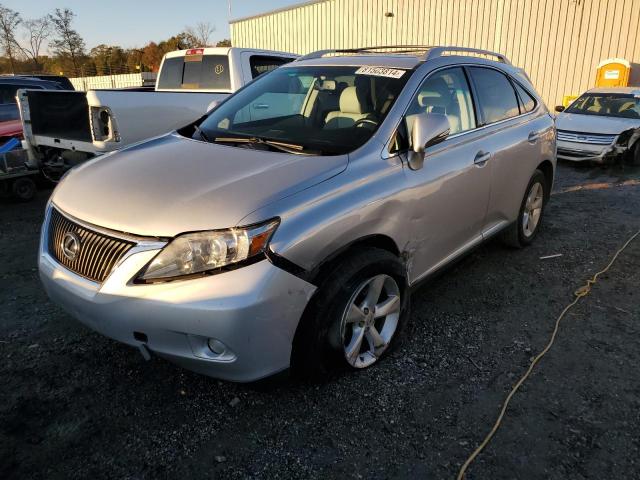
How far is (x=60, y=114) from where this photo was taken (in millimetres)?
5730

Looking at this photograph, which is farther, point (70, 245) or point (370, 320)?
point (370, 320)

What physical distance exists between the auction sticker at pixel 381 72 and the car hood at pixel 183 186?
903 mm

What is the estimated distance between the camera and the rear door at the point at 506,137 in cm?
368

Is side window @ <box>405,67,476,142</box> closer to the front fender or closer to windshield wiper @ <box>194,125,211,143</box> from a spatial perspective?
the front fender

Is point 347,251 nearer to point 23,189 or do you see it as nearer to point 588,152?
point 23,189

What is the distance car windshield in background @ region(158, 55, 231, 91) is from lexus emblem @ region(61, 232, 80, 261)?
4.46 meters

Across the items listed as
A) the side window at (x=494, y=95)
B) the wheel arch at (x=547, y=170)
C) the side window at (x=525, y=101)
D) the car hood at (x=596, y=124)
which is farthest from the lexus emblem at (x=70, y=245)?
the car hood at (x=596, y=124)

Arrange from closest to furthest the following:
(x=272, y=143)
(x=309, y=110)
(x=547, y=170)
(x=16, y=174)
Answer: (x=272, y=143) → (x=309, y=110) → (x=547, y=170) → (x=16, y=174)

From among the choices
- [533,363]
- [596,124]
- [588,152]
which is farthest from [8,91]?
[596,124]

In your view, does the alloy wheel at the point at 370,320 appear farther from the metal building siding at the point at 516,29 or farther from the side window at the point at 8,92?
the metal building siding at the point at 516,29

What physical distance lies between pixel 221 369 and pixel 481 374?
1534 millimetres

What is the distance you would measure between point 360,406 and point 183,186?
4.75 ft

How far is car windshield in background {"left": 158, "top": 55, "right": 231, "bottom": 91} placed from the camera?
6.47m

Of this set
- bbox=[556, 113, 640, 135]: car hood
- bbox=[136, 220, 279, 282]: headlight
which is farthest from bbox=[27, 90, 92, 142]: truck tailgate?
bbox=[556, 113, 640, 135]: car hood
